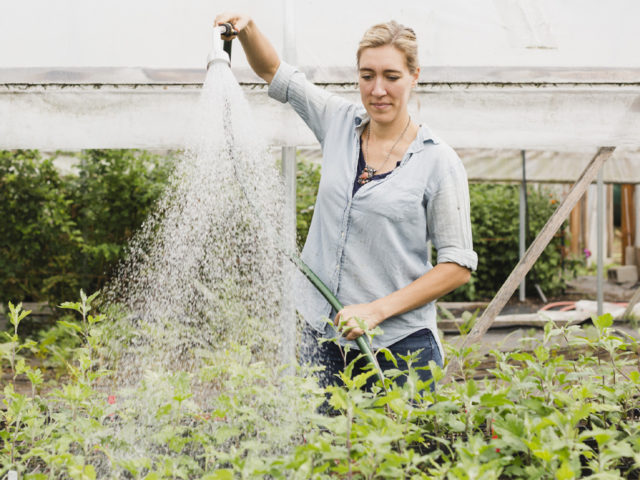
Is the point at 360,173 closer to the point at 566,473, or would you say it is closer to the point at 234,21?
the point at 234,21

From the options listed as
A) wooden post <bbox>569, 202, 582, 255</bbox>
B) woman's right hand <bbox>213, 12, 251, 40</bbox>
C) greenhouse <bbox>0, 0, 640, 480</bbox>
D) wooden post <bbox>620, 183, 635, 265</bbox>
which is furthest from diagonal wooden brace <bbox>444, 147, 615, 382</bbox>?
wooden post <bbox>620, 183, 635, 265</bbox>

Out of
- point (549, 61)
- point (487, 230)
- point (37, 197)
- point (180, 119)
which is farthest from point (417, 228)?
point (487, 230)

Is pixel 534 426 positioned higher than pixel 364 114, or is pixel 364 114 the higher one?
pixel 364 114

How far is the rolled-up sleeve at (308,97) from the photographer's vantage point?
1.97 metres

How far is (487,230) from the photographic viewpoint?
8984mm

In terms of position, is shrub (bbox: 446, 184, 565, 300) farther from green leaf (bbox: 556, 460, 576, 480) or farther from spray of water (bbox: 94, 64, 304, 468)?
green leaf (bbox: 556, 460, 576, 480)

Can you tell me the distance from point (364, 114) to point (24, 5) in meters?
2.20

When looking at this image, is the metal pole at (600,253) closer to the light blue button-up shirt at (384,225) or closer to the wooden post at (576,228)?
the light blue button-up shirt at (384,225)

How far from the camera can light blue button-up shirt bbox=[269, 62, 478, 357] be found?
1.71 m

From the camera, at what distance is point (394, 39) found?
1706 mm

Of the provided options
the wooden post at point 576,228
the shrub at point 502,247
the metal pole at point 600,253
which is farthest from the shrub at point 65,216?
the wooden post at point 576,228

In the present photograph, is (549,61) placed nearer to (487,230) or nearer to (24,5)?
(24,5)

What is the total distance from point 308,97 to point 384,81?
1.07ft

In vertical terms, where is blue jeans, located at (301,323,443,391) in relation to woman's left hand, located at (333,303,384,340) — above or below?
below
